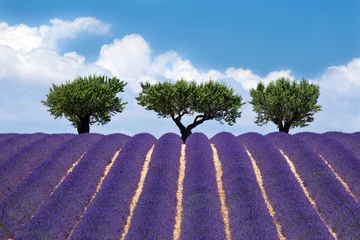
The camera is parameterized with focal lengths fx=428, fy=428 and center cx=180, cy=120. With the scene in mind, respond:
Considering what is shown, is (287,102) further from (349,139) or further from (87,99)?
(349,139)

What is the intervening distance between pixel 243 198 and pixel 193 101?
1537 inches

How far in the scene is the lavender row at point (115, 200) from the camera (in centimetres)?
1326

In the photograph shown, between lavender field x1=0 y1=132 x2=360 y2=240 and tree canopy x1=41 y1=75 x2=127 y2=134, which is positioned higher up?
tree canopy x1=41 y1=75 x2=127 y2=134

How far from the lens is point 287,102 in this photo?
56.5m

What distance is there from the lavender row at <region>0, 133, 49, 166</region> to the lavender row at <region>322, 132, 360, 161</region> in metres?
16.1

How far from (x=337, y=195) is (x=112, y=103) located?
44460mm

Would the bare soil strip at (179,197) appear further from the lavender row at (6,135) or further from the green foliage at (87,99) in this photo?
the green foliage at (87,99)

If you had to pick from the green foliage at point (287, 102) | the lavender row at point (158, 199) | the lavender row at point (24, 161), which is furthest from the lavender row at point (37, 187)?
the green foliage at point (287, 102)

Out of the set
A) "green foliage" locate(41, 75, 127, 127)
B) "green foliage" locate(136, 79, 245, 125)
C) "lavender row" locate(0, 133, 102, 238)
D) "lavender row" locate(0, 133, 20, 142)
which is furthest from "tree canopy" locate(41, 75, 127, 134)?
"lavender row" locate(0, 133, 102, 238)

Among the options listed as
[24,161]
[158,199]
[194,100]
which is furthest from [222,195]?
[194,100]

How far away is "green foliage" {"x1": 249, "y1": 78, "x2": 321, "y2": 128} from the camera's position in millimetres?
56594

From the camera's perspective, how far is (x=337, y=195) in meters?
15.6

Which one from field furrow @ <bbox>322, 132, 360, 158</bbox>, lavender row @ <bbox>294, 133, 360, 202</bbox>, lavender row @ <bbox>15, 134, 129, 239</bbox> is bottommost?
lavender row @ <bbox>15, 134, 129, 239</bbox>

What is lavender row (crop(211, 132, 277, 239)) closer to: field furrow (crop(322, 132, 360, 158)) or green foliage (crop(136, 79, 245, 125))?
field furrow (crop(322, 132, 360, 158))
